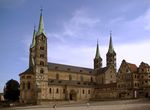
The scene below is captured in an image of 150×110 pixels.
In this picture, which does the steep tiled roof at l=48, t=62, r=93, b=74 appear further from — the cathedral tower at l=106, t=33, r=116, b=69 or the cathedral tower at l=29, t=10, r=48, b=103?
the cathedral tower at l=106, t=33, r=116, b=69

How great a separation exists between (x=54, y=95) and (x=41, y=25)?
26994 mm

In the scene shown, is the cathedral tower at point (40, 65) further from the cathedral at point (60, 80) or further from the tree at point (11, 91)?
the tree at point (11, 91)

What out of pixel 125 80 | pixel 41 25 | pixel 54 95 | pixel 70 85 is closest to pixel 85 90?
pixel 70 85

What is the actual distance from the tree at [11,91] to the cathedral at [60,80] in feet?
33.5

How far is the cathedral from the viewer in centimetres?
9919

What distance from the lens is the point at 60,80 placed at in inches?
4333

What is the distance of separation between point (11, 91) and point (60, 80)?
19.9 meters

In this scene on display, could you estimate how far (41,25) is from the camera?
10675cm

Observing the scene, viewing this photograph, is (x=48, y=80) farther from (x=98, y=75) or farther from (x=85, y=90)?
(x=98, y=75)

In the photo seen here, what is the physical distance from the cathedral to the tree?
1023 cm

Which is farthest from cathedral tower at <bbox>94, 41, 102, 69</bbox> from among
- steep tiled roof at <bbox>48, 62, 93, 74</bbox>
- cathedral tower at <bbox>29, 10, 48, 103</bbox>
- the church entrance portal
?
cathedral tower at <bbox>29, 10, 48, 103</bbox>

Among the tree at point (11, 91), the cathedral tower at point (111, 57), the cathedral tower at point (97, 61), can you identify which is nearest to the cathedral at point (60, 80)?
the cathedral tower at point (111, 57)

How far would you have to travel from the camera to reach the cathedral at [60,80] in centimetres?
9919

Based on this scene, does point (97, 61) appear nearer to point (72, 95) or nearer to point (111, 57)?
point (111, 57)
